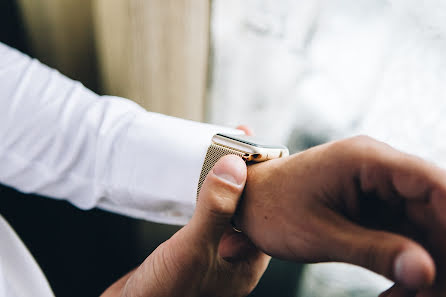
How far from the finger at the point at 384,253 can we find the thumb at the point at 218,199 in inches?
4.3

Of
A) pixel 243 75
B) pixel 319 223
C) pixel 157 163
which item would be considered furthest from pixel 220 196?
pixel 243 75

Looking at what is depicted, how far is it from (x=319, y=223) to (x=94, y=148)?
18.0 inches

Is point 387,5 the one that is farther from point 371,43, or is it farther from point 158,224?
point 158,224

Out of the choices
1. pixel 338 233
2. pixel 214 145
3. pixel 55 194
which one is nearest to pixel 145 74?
pixel 55 194

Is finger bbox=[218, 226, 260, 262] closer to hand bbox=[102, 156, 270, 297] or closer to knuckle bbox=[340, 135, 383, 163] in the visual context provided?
hand bbox=[102, 156, 270, 297]

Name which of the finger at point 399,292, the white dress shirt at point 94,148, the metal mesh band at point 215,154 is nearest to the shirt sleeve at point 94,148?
the white dress shirt at point 94,148

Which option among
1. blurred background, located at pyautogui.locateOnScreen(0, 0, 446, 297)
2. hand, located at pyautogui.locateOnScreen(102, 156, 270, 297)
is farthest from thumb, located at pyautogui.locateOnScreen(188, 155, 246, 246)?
blurred background, located at pyautogui.locateOnScreen(0, 0, 446, 297)

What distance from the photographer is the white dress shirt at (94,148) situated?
1.87 feet

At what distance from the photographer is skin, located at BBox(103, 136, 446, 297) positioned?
26 centimetres

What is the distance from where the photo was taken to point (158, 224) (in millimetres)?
842

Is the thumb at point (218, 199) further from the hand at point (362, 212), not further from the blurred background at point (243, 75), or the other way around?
the blurred background at point (243, 75)

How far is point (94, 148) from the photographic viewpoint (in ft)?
1.99

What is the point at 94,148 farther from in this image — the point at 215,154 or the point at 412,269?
the point at 412,269

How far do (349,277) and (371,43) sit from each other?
0.47m
